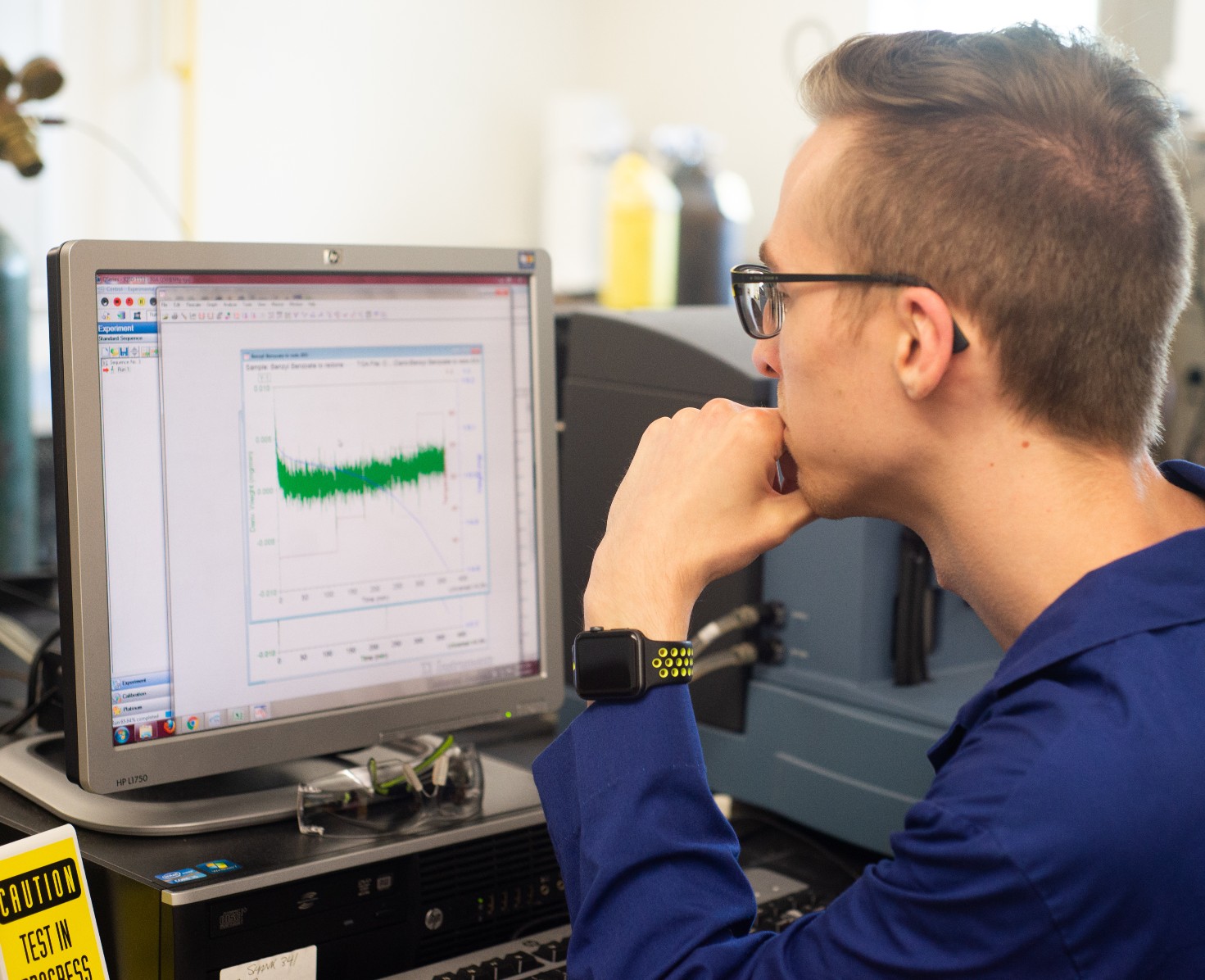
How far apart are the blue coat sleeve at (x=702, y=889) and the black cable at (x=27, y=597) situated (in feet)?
2.63

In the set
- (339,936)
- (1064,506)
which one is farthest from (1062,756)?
(339,936)

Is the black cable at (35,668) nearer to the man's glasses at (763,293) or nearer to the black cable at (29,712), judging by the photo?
the black cable at (29,712)

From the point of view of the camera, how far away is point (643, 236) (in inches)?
130

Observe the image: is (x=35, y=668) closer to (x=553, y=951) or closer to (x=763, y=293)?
(x=553, y=951)

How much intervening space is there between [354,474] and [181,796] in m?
0.25

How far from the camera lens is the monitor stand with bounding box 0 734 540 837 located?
826 mm

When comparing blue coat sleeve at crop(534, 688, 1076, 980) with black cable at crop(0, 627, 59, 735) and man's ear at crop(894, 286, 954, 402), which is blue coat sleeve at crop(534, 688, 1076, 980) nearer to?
man's ear at crop(894, 286, 954, 402)

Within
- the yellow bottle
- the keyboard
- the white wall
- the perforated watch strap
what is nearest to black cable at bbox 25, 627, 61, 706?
the keyboard

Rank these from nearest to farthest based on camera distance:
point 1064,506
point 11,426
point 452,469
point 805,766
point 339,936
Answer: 1. point 1064,506
2. point 339,936
3. point 452,469
4. point 805,766
5. point 11,426

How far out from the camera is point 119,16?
9.75 feet

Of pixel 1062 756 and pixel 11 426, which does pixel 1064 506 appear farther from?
pixel 11 426

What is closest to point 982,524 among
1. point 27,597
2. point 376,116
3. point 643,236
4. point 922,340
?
point 922,340

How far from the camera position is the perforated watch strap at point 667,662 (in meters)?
0.74

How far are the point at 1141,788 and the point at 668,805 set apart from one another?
250mm
